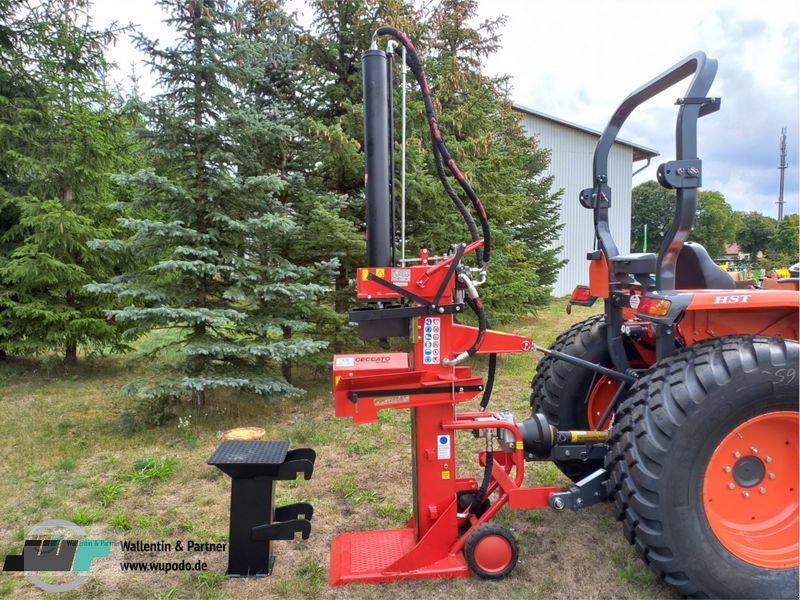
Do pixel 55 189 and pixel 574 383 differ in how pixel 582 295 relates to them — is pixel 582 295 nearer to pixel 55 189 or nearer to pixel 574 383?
pixel 574 383

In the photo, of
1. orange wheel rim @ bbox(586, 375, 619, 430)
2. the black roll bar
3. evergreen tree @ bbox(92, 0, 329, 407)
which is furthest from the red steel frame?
evergreen tree @ bbox(92, 0, 329, 407)

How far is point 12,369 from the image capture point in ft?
26.1

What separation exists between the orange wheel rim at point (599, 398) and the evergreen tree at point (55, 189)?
6.29 meters

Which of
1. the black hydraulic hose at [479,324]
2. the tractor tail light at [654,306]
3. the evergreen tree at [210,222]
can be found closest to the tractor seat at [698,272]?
the tractor tail light at [654,306]

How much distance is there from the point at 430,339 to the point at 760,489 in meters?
1.72

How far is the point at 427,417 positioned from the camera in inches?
112

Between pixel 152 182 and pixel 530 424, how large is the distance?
13.0ft

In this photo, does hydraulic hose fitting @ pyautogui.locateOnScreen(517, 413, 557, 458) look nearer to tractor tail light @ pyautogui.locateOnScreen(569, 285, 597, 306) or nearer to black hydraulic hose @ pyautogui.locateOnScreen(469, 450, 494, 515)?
black hydraulic hose @ pyautogui.locateOnScreen(469, 450, 494, 515)

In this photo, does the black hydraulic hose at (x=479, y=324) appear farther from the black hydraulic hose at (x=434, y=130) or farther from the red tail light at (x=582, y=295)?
the red tail light at (x=582, y=295)

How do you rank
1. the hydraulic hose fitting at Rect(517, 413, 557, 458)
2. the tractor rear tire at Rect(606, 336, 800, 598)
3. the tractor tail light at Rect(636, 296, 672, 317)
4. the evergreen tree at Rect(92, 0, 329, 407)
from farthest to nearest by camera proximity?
1. the evergreen tree at Rect(92, 0, 329, 407)
2. the hydraulic hose fitting at Rect(517, 413, 557, 458)
3. the tractor tail light at Rect(636, 296, 672, 317)
4. the tractor rear tire at Rect(606, 336, 800, 598)

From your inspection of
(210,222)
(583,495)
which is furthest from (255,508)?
(210,222)

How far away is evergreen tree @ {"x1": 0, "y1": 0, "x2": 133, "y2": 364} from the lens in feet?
23.3

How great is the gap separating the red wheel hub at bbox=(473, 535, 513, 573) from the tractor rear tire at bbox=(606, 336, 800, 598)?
0.61 m

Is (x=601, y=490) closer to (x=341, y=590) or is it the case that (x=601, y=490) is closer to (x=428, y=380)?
(x=428, y=380)
